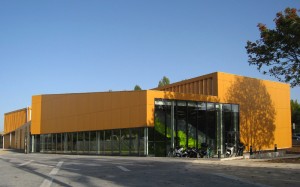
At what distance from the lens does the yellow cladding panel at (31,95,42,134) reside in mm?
46969

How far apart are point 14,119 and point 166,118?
4434cm

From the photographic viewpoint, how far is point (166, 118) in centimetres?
3219

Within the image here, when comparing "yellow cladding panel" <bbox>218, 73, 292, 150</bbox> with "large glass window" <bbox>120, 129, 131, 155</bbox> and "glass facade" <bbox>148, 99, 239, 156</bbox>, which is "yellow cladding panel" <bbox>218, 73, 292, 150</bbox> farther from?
"large glass window" <bbox>120, 129, 131, 155</bbox>

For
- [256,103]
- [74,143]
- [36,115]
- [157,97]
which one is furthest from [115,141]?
[36,115]

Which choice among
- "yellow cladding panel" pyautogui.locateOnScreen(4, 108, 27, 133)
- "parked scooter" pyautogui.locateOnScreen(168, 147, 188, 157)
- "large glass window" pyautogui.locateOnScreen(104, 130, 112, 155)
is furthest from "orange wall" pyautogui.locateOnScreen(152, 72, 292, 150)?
"yellow cladding panel" pyautogui.locateOnScreen(4, 108, 27, 133)

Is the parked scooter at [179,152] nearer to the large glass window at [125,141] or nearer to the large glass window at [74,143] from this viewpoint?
the large glass window at [125,141]

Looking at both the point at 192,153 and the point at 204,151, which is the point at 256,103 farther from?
the point at 192,153

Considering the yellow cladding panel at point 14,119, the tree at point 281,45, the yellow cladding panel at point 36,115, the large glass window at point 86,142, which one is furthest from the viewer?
the yellow cladding panel at point 14,119

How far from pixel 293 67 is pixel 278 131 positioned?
18.7 m

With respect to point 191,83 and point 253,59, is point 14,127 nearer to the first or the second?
point 191,83

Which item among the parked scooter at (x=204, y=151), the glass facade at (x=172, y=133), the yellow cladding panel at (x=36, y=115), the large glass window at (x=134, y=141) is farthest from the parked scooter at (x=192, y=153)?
the yellow cladding panel at (x=36, y=115)

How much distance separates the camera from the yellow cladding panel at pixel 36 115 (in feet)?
154

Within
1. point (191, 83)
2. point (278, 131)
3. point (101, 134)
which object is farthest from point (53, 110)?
point (278, 131)

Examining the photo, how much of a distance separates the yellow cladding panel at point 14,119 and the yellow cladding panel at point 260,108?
37601 mm
